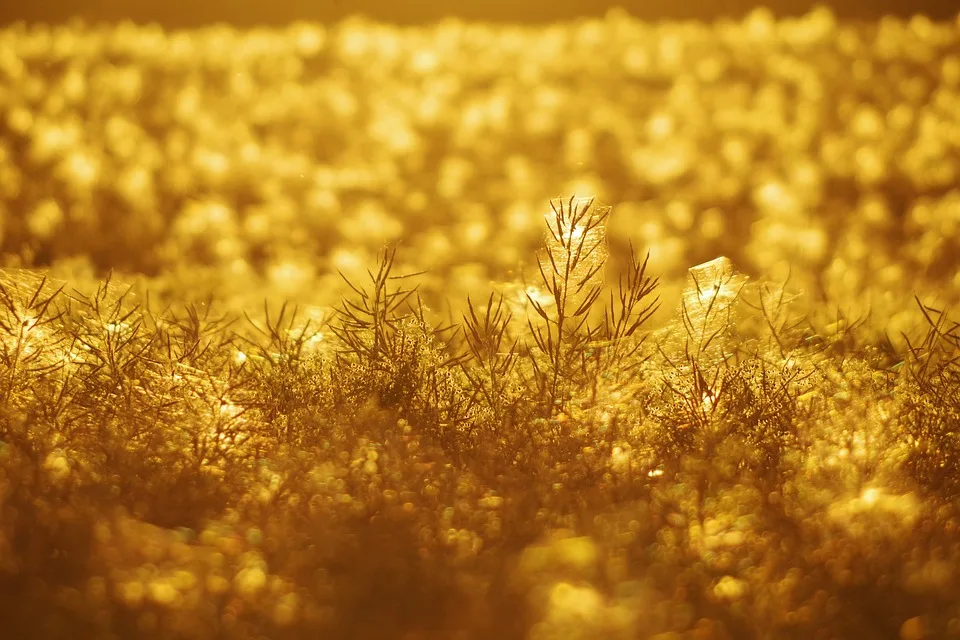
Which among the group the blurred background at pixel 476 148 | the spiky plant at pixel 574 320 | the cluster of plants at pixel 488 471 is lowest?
the cluster of plants at pixel 488 471

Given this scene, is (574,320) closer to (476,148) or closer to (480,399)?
(480,399)

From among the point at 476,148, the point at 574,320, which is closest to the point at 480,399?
the point at 574,320

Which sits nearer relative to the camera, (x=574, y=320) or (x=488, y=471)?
(x=488, y=471)

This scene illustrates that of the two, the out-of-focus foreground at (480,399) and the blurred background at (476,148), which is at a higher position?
the blurred background at (476,148)

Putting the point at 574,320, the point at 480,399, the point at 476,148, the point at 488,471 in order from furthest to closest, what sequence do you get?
the point at 476,148 → the point at 574,320 → the point at 480,399 → the point at 488,471

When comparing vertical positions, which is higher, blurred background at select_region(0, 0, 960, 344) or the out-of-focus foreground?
blurred background at select_region(0, 0, 960, 344)

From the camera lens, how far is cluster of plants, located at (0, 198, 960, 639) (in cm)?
150

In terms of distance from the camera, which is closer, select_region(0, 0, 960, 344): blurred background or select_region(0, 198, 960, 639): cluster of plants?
Answer: select_region(0, 198, 960, 639): cluster of plants

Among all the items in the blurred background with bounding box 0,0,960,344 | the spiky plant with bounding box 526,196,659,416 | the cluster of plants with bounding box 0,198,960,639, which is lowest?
the cluster of plants with bounding box 0,198,960,639

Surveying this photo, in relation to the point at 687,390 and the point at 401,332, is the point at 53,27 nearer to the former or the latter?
the point at 401,332

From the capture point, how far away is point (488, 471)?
1.83 meters

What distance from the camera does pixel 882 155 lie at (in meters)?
4.05

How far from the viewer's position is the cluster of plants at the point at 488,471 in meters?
1.50

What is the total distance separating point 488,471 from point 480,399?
0.76 ft
